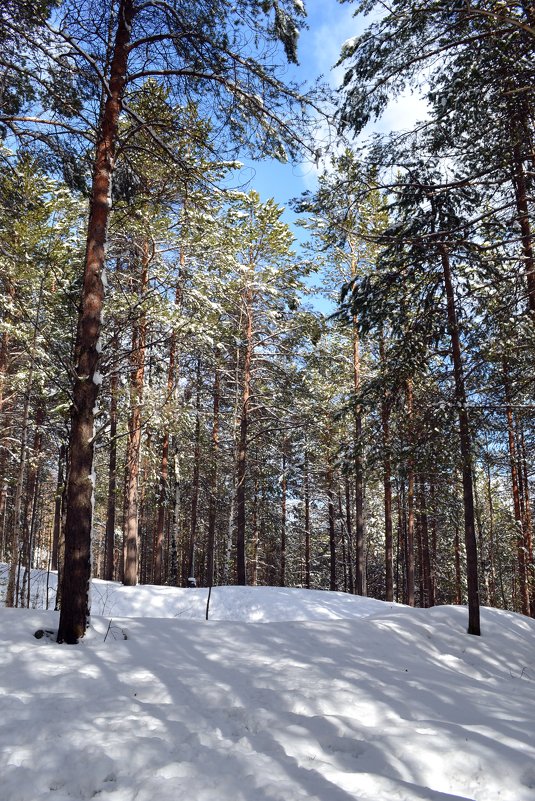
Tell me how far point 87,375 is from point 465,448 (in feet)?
20.6

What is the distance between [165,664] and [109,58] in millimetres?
7239

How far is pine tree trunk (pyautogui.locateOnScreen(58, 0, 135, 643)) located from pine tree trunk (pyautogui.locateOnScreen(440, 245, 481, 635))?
18.1ft

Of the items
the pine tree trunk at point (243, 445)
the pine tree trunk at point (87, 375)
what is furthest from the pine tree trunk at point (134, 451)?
the pine tree trunk at point (87, 375)

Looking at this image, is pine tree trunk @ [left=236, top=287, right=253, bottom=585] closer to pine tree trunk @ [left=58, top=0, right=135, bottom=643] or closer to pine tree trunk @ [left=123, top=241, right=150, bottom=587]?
pine tree trunk @ [left=123, top=241, right=150, bottom=587]

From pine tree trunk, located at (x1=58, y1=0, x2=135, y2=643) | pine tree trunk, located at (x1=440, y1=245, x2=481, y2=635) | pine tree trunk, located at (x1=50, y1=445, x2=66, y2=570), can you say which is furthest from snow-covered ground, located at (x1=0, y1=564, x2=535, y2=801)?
pine tree trunk, located at (x1=50, y1=445, x2=66, y2=570)

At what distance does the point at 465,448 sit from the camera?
789 cm

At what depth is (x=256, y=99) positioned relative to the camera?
19.4 feet

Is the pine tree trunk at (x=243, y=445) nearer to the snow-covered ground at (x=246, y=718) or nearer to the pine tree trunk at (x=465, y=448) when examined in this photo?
the pine tree trunk at (x=465, y=448)

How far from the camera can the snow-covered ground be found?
94.6 inches

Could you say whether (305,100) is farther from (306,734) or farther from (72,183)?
(306,734)

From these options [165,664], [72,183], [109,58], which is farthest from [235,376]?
[165,664]

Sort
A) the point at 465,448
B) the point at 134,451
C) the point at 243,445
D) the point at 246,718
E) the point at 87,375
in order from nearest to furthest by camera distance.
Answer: the point at 246,718 → the point at 87,375 → the point at 465,448 → the point at 134,451 → the point at 243,445

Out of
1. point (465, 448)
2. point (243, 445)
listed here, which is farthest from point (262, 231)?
point (465, 448)

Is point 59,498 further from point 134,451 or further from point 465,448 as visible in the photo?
point 465,448
